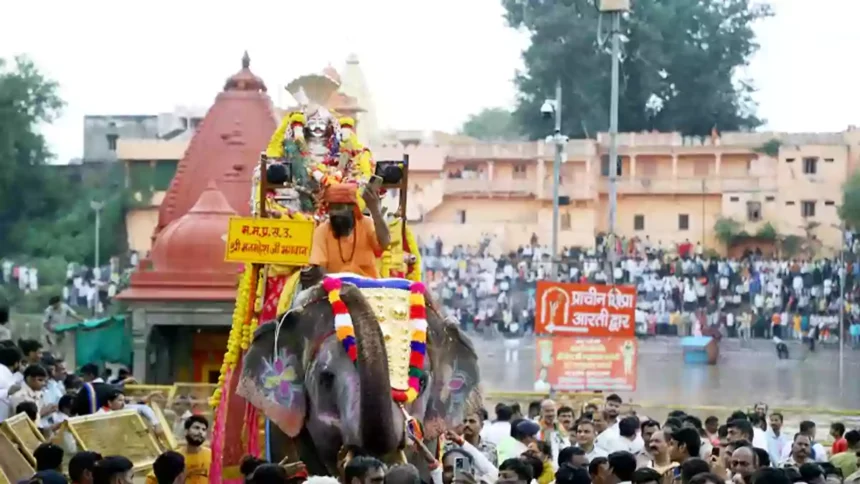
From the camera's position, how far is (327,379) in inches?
389

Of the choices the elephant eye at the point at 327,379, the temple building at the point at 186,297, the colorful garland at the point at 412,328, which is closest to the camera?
the colorful garland at the point at 412,328

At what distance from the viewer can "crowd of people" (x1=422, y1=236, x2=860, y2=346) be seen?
1868 inches

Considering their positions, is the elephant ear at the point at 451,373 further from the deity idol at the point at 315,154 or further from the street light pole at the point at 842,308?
the street light pole at the point at 842,308

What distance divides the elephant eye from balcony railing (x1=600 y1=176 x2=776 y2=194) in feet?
159

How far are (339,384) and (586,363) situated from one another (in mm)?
10999

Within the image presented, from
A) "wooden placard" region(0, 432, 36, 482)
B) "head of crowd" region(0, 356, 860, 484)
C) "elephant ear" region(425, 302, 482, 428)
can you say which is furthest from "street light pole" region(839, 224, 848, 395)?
"wooden placard" region(0, 432, 36, 482)

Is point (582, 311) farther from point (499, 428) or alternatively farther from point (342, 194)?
point (342, 194)

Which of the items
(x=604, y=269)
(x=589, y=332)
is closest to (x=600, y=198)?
(x=604, y=269)

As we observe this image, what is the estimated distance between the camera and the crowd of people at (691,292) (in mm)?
47438

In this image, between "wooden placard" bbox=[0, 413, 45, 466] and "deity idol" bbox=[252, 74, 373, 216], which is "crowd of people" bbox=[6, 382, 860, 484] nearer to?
"wooden placard" bbox=[0, 413, 45, 466]

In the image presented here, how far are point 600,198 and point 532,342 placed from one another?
43.3 feet

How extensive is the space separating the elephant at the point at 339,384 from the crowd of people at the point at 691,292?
36.2 m

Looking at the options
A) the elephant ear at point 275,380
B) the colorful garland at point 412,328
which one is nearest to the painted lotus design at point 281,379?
the elephant ear at point 275,380

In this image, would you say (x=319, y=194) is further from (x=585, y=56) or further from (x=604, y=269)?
(x=585, y=56)
